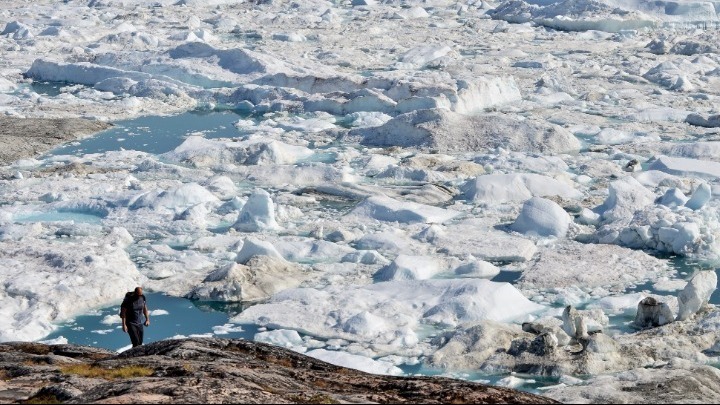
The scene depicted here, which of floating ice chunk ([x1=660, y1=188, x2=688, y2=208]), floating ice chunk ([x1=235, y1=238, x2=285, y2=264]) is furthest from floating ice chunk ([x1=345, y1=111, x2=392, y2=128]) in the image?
floating ice chunk ([x1=235, y1=238, x2=285, y2=264])

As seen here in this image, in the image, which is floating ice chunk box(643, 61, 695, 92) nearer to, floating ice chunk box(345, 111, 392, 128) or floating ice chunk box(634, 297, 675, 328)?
floating ice chunk box(345, 111, 392, 128)

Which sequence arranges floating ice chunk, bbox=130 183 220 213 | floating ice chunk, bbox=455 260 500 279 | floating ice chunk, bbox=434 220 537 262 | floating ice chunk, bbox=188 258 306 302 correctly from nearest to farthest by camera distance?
floating ice chunk, bbox=188 258 306 302, floating ice chunk, bbox=455 260 500 279, floating ice chunk, bbox=434 220 537 262, floating ice chunk, bbox=130 183 220 213

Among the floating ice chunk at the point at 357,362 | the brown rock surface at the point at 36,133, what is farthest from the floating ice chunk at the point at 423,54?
the floating ice chunk at the point at 357,362

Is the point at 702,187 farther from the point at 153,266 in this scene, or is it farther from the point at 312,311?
the point at 153,266

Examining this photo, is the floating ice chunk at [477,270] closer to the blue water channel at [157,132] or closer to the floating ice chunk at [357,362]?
the floating ice chunk at [357,362]

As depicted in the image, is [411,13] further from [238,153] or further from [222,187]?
[222,187]

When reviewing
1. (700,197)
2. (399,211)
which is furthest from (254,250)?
(700,197)

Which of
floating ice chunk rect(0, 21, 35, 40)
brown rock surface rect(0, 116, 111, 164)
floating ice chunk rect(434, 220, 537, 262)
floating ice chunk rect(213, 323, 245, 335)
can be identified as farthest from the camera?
floating ice chunk rect(0, 21, 35, 40)
